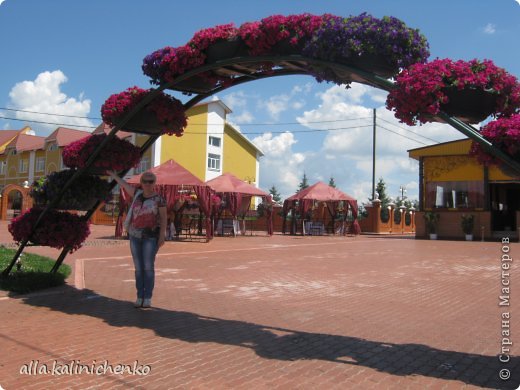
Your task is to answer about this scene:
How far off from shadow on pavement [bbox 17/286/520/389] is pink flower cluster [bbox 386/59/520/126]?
220cm

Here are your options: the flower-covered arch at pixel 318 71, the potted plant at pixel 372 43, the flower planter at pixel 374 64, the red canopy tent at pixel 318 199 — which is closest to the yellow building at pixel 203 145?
the red canopy tent at pixel 318 199

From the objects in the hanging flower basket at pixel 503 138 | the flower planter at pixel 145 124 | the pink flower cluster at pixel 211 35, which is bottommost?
the hanging flower basket at pixel 503 138

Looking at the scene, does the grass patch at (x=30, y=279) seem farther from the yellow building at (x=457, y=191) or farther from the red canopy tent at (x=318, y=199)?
the yellow building at (x=457, y=191)

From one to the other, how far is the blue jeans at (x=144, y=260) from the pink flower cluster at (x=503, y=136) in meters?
3.99

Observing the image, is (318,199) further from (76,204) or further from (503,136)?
(503,136)

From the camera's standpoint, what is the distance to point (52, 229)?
24.0 feet

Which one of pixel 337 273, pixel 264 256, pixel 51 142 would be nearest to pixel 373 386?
pixel 337 273

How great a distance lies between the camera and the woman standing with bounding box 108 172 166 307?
6.25 m

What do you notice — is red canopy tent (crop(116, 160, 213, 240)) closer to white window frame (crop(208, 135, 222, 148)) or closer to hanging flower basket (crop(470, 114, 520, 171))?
hanging flower basket (crop(470, 114, 520, 171))

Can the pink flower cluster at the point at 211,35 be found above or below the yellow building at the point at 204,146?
below

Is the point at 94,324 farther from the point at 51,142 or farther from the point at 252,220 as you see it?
the point at 51,142

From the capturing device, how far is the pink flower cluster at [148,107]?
6.84m

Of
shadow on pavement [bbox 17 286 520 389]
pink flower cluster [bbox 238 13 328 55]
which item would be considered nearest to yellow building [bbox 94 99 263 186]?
shadow on pavement [bbox 17 286 520 389]

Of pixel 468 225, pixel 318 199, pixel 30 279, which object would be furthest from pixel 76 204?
pixel 468 225
